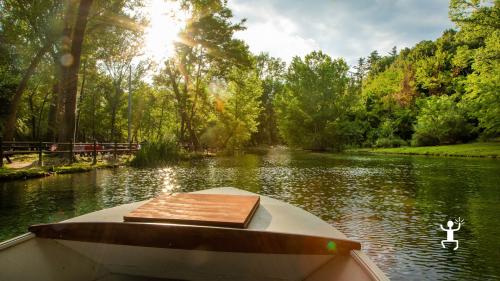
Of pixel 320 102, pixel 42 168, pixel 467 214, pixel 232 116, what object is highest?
pixel 320 102

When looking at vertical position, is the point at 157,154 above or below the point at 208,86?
below

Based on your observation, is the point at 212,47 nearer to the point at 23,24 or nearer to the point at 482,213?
the point at 23,24

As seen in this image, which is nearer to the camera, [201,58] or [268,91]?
[201,58]

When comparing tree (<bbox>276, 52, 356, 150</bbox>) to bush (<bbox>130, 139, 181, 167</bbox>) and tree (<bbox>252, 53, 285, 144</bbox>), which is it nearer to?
tree (<bbox>252, 53, 285, 144</bbox>)

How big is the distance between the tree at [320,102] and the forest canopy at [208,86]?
0.17 meters

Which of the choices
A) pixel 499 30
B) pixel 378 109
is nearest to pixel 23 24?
pixel 499 30

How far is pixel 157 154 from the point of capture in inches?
1024

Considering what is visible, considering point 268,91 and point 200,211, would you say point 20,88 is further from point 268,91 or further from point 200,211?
point 268,91

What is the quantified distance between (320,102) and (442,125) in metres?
19.7

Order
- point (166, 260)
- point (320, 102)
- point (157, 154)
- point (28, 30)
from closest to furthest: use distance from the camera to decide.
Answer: point (166, 260), point (157, 154), point (28, 30), point (320, 102)

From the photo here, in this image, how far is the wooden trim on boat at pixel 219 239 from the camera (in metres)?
3.67

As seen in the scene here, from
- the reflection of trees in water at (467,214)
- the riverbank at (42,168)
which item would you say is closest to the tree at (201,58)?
the riverbank at (42,168)

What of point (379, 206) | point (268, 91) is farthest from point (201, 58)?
point (268, 91)

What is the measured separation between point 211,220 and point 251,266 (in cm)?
102
